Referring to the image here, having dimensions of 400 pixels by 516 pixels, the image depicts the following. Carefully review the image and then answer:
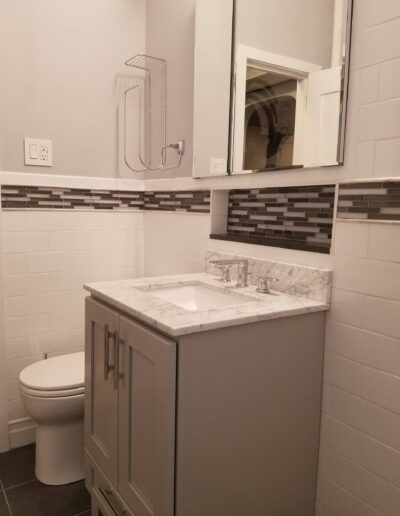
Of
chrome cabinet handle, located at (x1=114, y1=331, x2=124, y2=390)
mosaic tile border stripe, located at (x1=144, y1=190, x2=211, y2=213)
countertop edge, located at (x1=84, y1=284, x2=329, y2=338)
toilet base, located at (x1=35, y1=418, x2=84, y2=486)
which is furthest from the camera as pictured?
mosaic tile border stripe, located at (x1=144, y1=190, x2=211, y2=213)

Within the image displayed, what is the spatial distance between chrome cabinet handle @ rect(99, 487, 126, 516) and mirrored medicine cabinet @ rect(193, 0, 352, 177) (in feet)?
4.19

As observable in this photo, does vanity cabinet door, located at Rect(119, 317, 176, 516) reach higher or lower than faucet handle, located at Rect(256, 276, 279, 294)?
lower

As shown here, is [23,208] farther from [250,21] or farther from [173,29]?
[250,21]

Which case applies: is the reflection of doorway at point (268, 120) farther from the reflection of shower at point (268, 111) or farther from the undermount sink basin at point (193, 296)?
the undermount sink basin at point (193, 296)

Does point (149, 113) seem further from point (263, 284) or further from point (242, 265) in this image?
point (263, 284)

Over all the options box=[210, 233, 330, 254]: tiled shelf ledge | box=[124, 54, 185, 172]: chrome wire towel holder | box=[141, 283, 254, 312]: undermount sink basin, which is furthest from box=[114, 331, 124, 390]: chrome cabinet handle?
box=[124, 54, 185, 172]: chrome wire towel holder

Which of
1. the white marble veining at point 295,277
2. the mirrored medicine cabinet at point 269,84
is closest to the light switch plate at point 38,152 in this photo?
the mirrored medicine cabinet at point 269,84

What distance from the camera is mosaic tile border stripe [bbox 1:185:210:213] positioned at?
1.98m

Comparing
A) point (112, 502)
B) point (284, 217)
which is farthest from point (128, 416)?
point (284, 217)

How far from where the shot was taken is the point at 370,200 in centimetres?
122

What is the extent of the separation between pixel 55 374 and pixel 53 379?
1.9 inches

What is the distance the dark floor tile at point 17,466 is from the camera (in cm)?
184

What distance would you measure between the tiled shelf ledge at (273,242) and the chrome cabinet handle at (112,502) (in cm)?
104

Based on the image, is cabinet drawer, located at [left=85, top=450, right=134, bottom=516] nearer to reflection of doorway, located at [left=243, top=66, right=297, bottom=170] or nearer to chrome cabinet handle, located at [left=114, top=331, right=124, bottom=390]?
chrome cabinet handle, located at [left=114, top=331, right=124, bottom=390]
